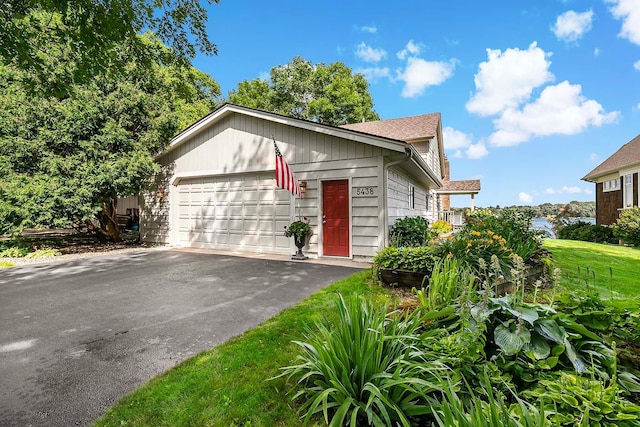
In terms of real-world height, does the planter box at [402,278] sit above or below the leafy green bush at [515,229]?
below

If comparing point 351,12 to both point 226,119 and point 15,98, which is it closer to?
point 226,119

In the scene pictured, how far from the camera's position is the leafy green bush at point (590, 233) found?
13.3 metres

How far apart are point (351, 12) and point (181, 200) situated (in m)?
10.3

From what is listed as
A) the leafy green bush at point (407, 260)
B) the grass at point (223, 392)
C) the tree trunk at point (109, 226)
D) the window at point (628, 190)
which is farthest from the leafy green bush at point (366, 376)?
the window at point (628, 190)

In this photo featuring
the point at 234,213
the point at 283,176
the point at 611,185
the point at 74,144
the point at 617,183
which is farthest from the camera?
the point at 611,185

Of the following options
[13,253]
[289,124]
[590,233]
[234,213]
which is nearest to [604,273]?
[289,124]

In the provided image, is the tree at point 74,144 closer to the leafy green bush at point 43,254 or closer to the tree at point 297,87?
the leafy green bush at point 43,254

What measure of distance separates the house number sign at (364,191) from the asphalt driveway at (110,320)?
78.4 inches

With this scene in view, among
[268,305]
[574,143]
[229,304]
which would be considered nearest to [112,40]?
[229,304]

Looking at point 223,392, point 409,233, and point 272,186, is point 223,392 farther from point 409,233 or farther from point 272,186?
point 272,186

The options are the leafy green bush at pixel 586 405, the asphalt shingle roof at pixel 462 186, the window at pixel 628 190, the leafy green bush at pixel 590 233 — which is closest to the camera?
the leafy green bush at pixel 586 405

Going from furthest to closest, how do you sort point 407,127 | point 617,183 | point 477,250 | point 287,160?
1. point 617,183
2. point 407,127
3. point 287,160
4. point 477,250

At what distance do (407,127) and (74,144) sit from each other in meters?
13.4

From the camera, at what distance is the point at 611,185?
15.6 m
